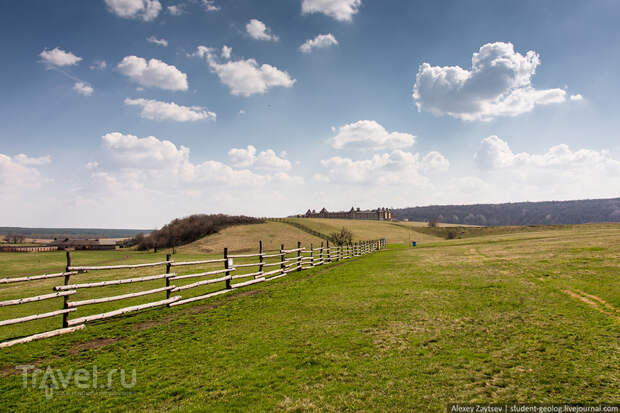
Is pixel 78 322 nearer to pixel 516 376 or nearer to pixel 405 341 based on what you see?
pixel 405 341

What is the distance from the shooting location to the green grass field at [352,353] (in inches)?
174

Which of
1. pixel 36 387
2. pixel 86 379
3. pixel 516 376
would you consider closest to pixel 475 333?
pixel 516 376

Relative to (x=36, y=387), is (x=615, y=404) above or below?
above

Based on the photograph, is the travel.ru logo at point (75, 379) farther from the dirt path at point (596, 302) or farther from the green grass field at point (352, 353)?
the dirt path at point (596, 302)

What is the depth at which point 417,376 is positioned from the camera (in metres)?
4.87

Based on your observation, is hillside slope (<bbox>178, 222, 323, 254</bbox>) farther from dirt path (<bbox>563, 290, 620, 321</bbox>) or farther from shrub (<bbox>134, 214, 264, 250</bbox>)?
dirt path (<bbox>563, 290, 620, 321</bbox>)

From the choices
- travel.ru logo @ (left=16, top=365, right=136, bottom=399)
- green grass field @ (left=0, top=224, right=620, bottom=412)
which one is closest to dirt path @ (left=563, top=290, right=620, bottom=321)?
green grass field @ (left=0, top=224, right=620, bottom=412)

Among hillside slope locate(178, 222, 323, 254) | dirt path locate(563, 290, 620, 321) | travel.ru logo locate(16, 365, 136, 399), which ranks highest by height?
dirt path locate(563, 290, 620, 321)

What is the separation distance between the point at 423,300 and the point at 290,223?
8820cm

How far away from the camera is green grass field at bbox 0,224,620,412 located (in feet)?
14.5

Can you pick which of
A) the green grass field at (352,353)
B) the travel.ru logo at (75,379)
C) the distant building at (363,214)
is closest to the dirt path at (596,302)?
the green grass field at (352,353)

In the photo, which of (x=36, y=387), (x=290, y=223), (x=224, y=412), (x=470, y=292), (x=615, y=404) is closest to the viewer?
(x=615, y=404)

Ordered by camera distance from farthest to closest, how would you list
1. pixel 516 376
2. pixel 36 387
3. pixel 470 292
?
pixel 470 292 < pixel 36 387 < pixel 516 376

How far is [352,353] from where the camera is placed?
593 cm
